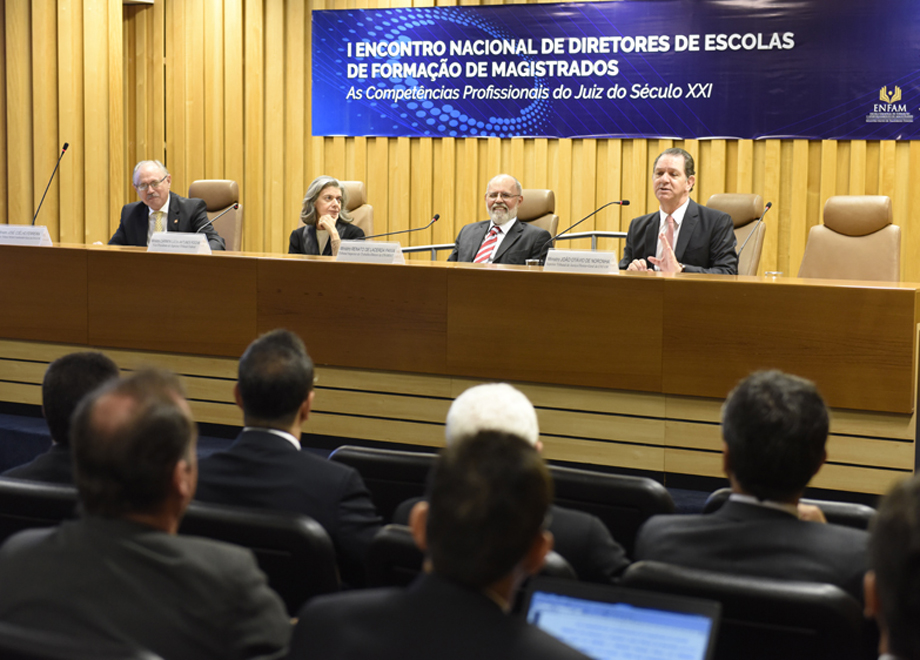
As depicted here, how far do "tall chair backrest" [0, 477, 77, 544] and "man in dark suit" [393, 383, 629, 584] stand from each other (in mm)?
706

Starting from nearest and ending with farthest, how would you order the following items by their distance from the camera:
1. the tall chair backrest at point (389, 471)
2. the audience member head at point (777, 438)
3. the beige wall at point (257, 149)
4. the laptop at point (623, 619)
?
1. the laptop at point (623, 619)
2. the audience member head at point (777, 438)
3. the tall chair backrest at point (389, 471)
4. the beige wall at point (257, 149)

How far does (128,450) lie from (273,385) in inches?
29.3

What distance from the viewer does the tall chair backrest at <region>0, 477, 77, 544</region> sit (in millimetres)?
1752

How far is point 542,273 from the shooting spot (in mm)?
3533

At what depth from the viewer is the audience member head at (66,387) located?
2.08 meters

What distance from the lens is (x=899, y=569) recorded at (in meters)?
0.92

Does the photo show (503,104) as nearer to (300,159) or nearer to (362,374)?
(300,159)

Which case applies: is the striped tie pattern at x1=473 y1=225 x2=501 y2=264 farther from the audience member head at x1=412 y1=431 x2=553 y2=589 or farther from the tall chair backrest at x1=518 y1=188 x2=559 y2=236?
the audience member head at x1=412 y1=431 x2=553 y2=589

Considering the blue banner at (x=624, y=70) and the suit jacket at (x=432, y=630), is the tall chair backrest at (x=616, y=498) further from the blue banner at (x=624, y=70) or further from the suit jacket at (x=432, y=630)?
the blue banner at (x=624, y=70)

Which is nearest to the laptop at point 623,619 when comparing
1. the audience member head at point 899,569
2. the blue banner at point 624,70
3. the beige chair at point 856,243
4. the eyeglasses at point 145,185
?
the audience member head at point 899,569

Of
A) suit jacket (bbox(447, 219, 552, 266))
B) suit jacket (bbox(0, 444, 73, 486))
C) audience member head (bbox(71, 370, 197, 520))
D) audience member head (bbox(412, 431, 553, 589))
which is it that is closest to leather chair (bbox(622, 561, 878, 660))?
audience member head (bbox(412, 431, 553, 589))

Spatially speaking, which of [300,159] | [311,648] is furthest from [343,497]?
[300,159]

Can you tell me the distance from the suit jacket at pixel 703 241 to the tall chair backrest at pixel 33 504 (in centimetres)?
327

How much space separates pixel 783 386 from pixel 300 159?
6.04m
